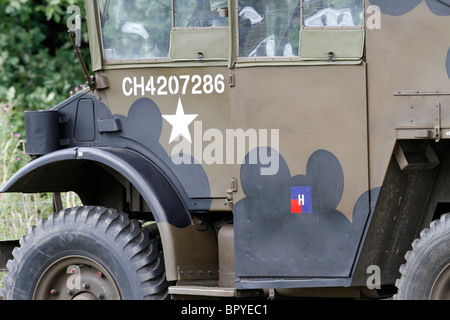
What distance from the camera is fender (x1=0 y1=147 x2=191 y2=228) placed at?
5711mm

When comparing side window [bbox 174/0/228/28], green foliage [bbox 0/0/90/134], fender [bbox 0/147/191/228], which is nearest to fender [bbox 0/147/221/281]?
fender [bbox 0/147/191/228]

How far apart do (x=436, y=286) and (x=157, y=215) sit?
5.56 feet

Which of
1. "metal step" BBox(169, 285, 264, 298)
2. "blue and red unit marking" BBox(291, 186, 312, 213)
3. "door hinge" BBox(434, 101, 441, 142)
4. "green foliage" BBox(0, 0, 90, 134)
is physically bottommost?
"metal step" BBox(169, 285, 264, 298)

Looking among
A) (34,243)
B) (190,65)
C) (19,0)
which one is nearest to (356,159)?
(190,65)

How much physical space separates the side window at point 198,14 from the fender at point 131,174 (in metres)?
0.90

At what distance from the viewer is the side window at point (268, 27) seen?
544 centimetres

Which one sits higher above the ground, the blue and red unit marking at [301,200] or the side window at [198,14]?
the side window at [198,14]

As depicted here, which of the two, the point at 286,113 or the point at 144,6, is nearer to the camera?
the point at 286,113

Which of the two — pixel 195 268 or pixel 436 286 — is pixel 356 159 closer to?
pixel 436 286

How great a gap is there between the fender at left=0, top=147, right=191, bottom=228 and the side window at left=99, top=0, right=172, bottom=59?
2.13ft

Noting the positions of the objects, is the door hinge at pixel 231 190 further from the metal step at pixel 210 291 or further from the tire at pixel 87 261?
the tire at pixel 87 261

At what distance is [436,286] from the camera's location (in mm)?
5199

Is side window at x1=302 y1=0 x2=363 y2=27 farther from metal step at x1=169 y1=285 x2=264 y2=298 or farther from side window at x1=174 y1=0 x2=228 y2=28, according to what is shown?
metal step at x1=169 y1=285 x2=264 y2=298

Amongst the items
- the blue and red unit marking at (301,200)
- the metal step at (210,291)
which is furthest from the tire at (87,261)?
the blue and red unit marking at (301,200)
